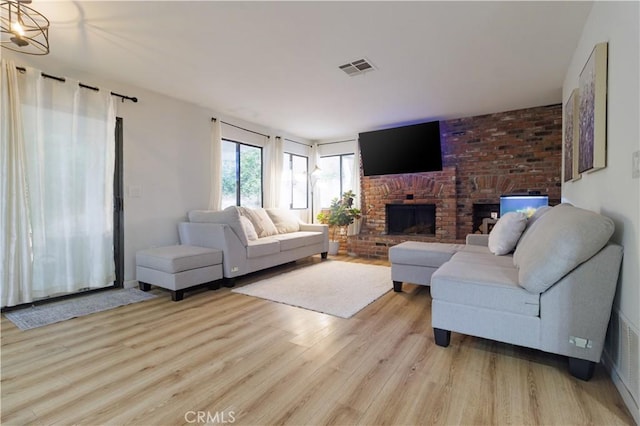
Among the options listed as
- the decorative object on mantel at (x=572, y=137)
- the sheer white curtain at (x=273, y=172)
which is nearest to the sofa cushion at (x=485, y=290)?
the decorative object on mantel at (x=572, y=137)

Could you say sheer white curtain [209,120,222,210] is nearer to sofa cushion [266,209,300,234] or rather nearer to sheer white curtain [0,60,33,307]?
sofa cushion [266,209,300,234]

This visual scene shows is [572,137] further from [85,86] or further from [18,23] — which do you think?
[85,86]

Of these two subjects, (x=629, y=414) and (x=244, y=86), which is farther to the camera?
(x=244, y=86)

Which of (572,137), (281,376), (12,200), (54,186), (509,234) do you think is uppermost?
(572,137)

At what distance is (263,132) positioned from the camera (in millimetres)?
5430

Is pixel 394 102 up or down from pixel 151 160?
up

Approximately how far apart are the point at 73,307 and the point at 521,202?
5810mm

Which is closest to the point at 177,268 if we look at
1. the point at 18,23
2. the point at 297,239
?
the point at 297,239

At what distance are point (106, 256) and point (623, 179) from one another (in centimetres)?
436

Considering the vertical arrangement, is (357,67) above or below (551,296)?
above

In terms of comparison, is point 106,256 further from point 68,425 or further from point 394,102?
point 394,102

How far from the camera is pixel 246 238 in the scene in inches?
145

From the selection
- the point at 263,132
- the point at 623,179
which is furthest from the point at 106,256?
the point at 623,179

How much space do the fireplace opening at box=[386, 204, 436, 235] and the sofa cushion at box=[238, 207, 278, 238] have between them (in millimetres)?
2430
